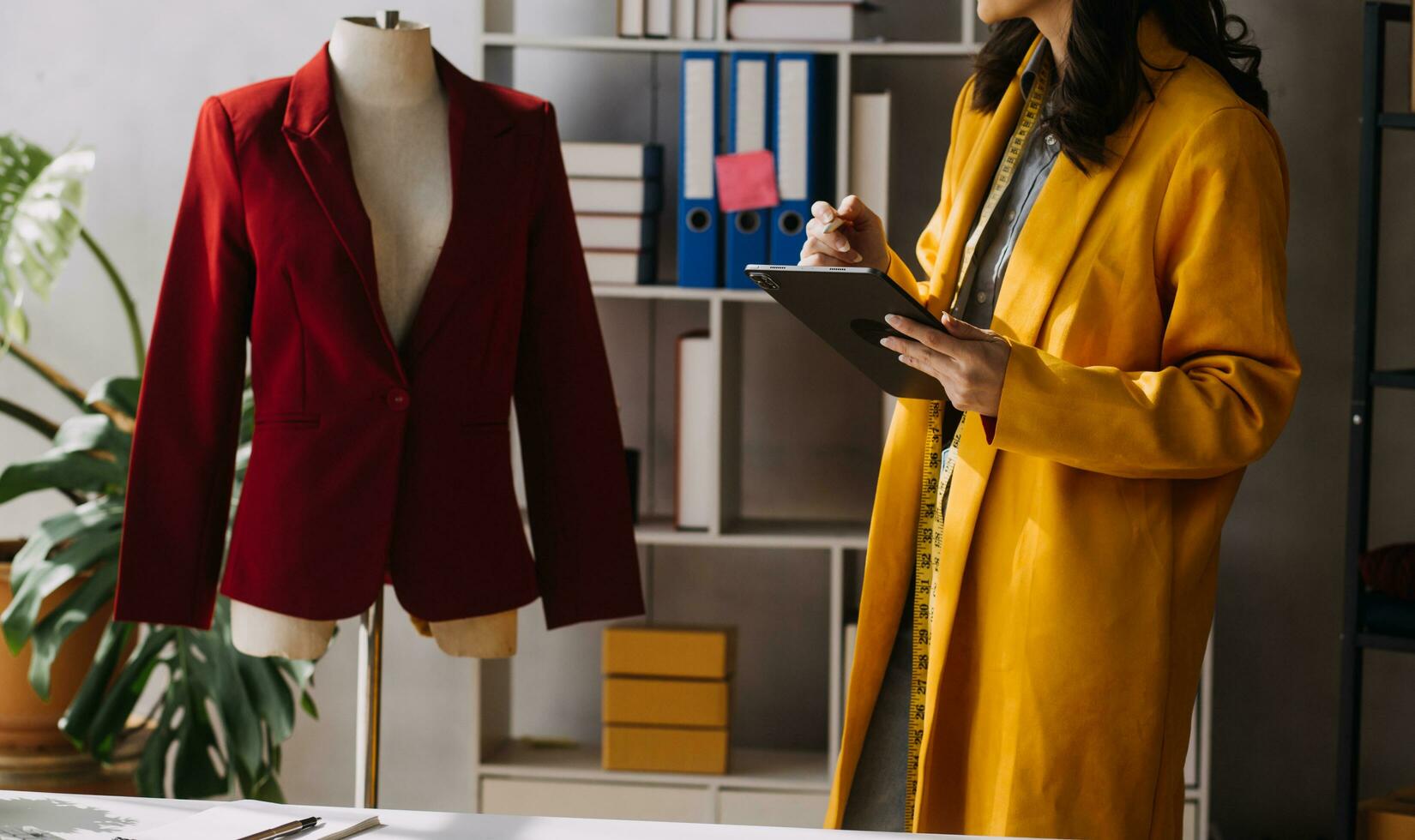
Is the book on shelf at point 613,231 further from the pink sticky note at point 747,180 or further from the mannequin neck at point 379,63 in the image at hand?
the mannequin neck at point 379,63

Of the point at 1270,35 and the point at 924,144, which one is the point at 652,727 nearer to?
the point at 924,144

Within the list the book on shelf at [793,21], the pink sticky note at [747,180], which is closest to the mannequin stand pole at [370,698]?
the pink sticky note at [747,180]

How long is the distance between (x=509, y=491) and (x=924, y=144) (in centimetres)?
147

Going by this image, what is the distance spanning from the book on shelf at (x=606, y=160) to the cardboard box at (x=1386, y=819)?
172cm

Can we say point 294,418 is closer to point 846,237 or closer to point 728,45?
point 846,237

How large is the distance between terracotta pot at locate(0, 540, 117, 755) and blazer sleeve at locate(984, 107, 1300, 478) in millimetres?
1957

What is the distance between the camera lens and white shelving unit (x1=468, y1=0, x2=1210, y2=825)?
8.19ft

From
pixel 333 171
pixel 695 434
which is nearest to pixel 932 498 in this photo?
pixel 333 171

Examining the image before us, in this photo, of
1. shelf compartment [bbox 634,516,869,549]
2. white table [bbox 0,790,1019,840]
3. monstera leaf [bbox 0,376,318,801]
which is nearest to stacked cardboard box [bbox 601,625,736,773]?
shelf compartment [bbox 634,516,869,549]

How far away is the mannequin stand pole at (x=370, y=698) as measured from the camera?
71.0 inches

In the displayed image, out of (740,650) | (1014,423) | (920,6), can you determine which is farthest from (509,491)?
(920,6)

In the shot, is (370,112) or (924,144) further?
(924,144)

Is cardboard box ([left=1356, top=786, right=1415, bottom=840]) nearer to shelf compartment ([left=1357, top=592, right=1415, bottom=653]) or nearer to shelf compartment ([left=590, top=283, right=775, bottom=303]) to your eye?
shelf compartment ([left=1357, top=592, right=1415, bottom=653])

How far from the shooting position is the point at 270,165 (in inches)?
67.4
